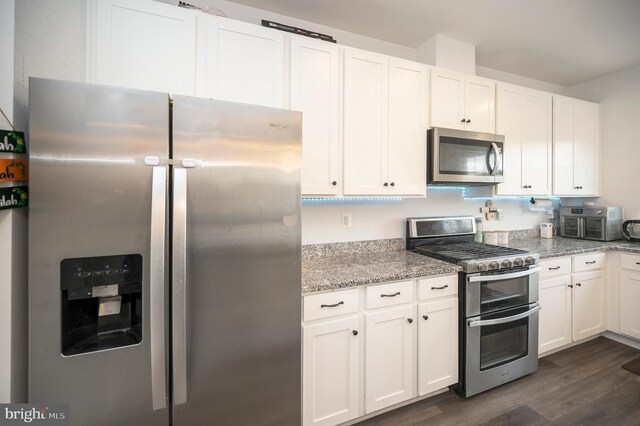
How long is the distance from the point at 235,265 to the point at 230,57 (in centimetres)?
125

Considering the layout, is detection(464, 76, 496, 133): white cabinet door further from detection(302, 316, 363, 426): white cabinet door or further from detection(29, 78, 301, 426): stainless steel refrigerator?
detection(302, 316, 363, 426): white cabinet door

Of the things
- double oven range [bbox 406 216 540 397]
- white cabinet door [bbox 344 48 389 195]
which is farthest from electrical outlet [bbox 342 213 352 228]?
double oven range [bbox 406 216 540 397]

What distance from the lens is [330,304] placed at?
1.54 meters

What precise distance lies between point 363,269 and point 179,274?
3.79ft

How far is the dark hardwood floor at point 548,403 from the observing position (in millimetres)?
1745

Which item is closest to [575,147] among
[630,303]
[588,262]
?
[588,262]

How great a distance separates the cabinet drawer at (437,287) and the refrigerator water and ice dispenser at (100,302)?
160 centimetres

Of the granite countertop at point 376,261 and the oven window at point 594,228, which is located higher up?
the oven window at point 594,228

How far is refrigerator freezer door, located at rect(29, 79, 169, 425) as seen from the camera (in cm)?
99

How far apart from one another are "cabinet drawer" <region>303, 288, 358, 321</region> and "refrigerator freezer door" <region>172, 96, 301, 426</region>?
0.14 m

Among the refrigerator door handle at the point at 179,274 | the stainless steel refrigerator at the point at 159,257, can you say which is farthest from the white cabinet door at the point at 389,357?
the refrigerator door handle at the point at 179,274

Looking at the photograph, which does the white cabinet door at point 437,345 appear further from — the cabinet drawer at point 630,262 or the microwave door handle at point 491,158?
the cabinet drawer at point 630,262

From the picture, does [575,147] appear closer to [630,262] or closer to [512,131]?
[512,131]

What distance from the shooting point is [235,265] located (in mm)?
1224
